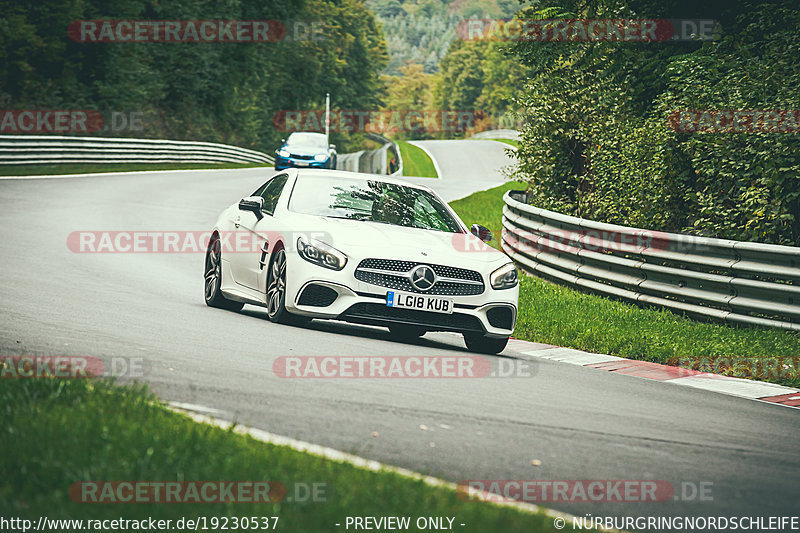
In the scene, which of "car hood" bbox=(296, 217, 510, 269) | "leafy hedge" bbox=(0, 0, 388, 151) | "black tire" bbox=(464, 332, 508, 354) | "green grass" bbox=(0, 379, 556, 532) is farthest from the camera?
"leafy hedge" bbox=(0, 0, 388, 151)

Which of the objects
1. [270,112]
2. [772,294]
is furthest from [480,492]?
[270,112]

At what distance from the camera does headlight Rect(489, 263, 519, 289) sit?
1042 centimetres

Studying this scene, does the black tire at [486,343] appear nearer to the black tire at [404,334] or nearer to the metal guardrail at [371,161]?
the black tire at [404,334]

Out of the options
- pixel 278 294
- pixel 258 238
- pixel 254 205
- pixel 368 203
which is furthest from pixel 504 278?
pixel 254 205

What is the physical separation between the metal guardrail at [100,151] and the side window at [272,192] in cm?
2213

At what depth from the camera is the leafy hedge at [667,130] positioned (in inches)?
543

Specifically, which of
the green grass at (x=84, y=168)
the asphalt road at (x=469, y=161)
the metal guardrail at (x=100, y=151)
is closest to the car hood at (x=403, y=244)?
the green grass at (x=84, y=168)

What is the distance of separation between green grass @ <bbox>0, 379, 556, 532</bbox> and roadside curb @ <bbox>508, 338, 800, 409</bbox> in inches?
201

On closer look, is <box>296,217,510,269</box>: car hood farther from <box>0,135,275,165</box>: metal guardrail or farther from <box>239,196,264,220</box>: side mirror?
<box>0,135,275,165</box>: metal guardrail

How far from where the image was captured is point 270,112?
84812 millimetres

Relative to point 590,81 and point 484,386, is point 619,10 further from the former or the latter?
point 484,386

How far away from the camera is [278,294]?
10547 mm

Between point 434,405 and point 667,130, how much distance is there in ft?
30.1

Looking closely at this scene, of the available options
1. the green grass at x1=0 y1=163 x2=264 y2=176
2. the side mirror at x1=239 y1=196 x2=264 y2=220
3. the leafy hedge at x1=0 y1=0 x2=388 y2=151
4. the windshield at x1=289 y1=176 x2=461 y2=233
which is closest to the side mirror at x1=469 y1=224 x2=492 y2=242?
the windshield at x1=289 y1=176 x2=461 y2=233
